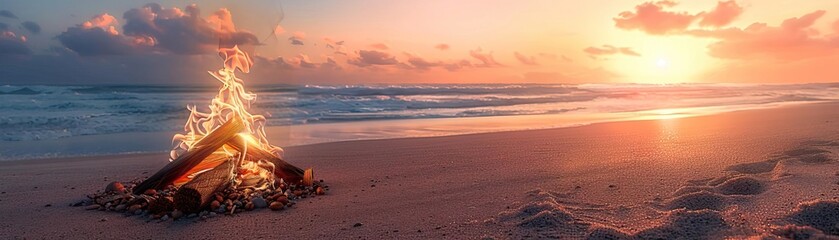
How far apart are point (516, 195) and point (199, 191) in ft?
9.14

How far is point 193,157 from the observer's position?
536 centimetres

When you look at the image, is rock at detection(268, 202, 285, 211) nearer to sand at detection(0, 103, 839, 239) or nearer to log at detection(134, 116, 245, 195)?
sand at detection(0, 103, 839, 239)

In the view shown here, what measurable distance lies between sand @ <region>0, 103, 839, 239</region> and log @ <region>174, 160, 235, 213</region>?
192 mm

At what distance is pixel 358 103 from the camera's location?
2609 centimetres

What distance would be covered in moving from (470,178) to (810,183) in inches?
124

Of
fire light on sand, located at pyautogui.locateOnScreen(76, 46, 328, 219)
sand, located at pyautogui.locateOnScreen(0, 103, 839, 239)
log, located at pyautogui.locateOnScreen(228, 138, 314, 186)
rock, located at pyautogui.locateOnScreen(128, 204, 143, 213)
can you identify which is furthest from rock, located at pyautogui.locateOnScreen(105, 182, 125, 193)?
log, located at pyautogui.locateOnScreen(228, 138, 314, 186)

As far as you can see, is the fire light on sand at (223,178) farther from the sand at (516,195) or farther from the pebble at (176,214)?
the sand at (516,195)

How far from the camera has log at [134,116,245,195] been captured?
17.1ft

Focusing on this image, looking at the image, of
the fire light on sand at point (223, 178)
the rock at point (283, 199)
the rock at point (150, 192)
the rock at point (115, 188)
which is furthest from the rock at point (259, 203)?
the rock at point (115, 188)

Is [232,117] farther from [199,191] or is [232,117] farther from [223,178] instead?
[199,191]

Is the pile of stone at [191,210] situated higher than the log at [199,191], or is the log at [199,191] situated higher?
the log at [199,191]

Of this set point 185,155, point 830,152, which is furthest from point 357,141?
point 830,152

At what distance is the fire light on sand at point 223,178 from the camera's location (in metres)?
4.52

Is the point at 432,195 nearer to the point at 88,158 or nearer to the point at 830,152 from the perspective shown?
the point at 830,152
